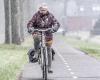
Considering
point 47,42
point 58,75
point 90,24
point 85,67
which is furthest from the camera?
point 90,24

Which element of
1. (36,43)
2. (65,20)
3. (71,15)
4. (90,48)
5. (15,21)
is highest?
(36,43)

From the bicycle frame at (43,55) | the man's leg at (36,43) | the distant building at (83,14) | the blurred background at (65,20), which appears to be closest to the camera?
the bicycle frame at (43,55)

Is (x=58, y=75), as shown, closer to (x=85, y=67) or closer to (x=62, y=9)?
(x=85, y=67)

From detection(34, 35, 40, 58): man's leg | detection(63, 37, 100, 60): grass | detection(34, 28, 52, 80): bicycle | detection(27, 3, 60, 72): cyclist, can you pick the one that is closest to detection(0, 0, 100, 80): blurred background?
detection(63, 37, 100, 60): grass

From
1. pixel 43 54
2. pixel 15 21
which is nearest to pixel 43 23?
pixel 43 54

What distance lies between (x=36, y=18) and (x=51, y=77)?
5.56 ft

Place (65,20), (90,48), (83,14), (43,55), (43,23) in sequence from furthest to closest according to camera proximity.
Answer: (83,14) < (65,20) < (90,48) < (43,23) < (43,55)

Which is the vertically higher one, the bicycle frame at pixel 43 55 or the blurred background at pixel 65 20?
the bicycle frame at pixel 43 55

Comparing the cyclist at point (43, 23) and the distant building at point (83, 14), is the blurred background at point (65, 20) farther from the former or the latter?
the cyclist at point (43, 23)

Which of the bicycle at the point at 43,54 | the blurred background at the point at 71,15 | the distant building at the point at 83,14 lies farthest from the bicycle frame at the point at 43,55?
the distant building at the point at 83,14

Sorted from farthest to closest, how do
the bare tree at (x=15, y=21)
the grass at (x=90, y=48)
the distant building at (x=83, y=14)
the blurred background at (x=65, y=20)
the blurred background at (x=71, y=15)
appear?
the distant building at (x=83, y=14) → the blurred background at (x=71, y=15) → the blurred background at (x=65, y=20) → the bare tree at (x=15, y=21) → the grass at (x=90, y=48)

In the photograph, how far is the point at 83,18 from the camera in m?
103

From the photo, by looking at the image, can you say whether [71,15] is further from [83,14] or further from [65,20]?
[65,20]

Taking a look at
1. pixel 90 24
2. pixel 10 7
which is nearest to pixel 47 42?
pixel 10 7
